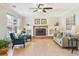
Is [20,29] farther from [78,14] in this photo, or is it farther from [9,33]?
[78,14]

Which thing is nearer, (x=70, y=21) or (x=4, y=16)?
(x=70, y=21)

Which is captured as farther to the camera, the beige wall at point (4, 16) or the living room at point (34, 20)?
the beige wall at point (4, 16)

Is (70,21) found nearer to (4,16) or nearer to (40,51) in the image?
(40,51)

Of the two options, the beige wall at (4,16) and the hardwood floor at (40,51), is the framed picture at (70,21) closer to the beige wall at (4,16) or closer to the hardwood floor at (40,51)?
the hardwood floor at (40,51)

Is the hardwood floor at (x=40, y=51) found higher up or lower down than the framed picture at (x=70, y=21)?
lower down

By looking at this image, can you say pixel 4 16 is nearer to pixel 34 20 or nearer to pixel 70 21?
pixel 34 20

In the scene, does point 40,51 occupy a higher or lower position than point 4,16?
lower

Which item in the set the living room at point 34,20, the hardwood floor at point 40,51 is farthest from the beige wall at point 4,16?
the hardwood floor at point 40,51

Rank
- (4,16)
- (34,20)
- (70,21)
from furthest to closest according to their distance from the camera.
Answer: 1. (34,20)
2. (4,16)
3. (70,21)

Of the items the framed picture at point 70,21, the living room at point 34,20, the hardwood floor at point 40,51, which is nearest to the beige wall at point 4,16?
the living room at point 34,20

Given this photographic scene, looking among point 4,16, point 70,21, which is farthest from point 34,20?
point 70,21

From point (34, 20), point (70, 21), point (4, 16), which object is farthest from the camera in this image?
point (34, 20)

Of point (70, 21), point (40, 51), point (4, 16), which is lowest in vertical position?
point (40, 51)

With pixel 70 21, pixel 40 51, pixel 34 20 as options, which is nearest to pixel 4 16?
pixel 34 20
